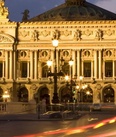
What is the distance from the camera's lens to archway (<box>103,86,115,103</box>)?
99.7 meters

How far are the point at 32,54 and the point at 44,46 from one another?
2783mm

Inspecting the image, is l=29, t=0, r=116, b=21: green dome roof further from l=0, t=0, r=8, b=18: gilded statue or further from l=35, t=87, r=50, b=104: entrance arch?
l=35, t=87, r=50, b=104: entrance arch

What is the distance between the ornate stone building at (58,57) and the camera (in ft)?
327

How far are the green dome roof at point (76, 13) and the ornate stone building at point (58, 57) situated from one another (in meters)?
16.2

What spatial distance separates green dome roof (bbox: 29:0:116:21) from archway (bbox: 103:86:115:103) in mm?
23468

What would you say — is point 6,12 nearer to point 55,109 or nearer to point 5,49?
point 5,49

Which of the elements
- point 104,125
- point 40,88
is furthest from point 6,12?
point 104,125

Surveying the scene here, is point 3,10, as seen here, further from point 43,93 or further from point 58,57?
point 43,93

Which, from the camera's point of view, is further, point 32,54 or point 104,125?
point 32,54

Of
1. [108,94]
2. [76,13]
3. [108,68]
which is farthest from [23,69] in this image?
[76,13]

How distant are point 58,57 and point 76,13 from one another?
24356 mm

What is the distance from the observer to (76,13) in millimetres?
123312

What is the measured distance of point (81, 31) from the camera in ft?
335

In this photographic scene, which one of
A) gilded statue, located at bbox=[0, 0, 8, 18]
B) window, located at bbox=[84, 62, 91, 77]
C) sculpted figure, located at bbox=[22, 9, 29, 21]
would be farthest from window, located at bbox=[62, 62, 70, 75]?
sculpted figure, located at bbox=[22, 9, 29, 21]
